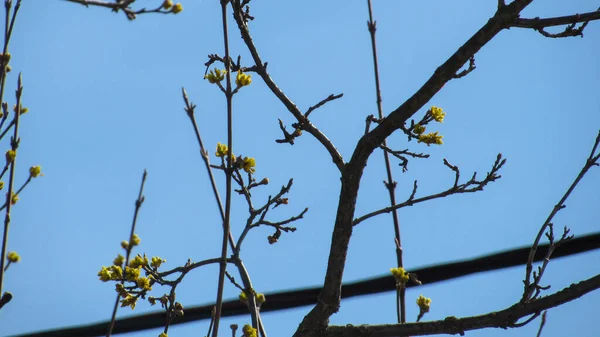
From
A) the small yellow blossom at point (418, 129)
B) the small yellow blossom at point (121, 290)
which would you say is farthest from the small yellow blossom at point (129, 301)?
the small yellow blossom at point (418, 129)

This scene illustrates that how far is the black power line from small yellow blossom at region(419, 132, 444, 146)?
578 millimetres

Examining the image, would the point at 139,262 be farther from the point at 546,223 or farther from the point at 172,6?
the point at 546,223

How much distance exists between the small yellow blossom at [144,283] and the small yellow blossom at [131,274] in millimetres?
20

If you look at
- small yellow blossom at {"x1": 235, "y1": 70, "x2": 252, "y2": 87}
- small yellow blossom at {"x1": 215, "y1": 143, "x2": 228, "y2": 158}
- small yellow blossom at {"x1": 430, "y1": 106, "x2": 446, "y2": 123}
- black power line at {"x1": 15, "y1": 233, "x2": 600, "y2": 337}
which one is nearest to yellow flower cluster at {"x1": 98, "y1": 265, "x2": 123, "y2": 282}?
black power line at {"x1": 15, "y1": 233, "x2": 600, "y2": 337}

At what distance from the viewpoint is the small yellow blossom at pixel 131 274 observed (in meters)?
2.58

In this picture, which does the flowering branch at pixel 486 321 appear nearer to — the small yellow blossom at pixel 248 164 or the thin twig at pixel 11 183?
the small yellow blossom at pixel 248 164

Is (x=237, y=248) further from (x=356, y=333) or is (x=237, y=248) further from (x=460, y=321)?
(x=460, y=321)

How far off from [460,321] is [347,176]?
0.66 metres

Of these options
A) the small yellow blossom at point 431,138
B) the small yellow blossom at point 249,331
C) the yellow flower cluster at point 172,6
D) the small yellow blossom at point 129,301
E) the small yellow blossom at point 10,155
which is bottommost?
the small yellow blossom at point 249,331

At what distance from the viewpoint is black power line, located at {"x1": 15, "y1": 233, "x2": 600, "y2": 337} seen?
2742mm

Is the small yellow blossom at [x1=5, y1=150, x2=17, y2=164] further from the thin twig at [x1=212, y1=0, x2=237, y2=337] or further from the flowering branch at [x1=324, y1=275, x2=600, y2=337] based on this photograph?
the flowering branch at [x1=324, y1=275, x2=600, y2=337]

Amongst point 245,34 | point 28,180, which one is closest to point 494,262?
point 245,34

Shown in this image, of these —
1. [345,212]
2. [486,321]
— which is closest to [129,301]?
[345,212]

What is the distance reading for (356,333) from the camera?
7.94 feet
